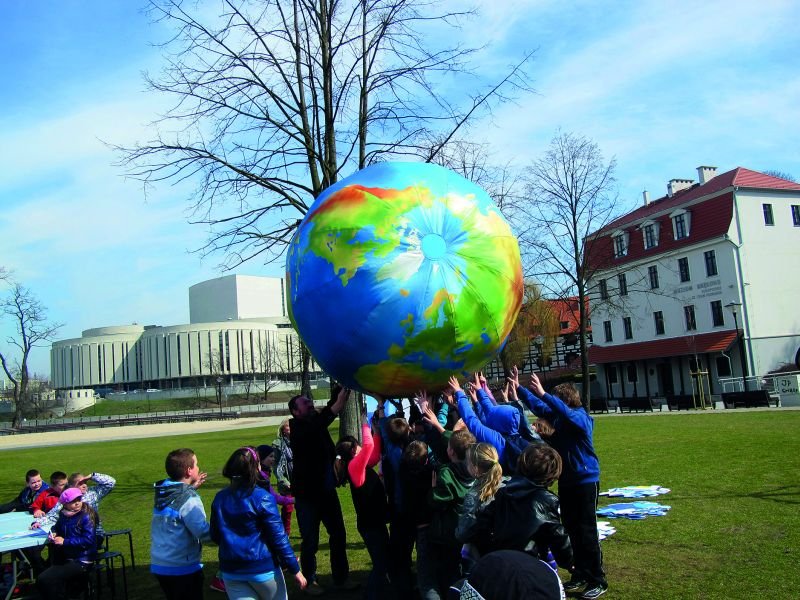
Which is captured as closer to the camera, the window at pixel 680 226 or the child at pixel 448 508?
the child at pixel 448 508

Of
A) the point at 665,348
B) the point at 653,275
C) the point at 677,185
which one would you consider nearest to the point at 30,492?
the point at 665,348

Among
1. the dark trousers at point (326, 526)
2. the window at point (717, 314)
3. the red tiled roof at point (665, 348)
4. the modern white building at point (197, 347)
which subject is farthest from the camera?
the modern white building at point (197, 347)

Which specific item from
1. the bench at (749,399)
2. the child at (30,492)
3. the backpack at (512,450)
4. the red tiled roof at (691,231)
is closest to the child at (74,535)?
the child at (30,492)

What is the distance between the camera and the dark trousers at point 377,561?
602 cm

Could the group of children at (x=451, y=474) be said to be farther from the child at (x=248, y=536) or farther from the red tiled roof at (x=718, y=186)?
the red tiled roof at (x=718, y=186)

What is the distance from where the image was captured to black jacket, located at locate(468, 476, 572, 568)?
182 inches

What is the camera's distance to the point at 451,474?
17.1 feet

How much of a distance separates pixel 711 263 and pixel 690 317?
372 centimetres

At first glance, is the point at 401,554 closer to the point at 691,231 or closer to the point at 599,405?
the point at 599,405

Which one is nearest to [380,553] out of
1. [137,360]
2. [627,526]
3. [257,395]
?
[627,526]

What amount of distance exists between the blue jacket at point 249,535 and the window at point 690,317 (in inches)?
1594

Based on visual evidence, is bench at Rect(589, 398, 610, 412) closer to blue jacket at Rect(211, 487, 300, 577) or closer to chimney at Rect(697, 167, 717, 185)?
chimney at Rect(697, 167, 717, 185)

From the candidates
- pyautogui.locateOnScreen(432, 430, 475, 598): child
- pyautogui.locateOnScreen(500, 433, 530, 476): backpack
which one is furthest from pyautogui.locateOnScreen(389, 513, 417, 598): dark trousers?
pyautogui.locateOnScreen(500, 433, 530, 476): backpack

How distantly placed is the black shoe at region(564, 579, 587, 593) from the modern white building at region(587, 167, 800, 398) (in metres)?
29.8
